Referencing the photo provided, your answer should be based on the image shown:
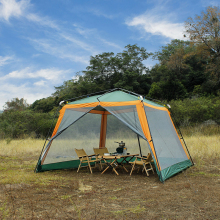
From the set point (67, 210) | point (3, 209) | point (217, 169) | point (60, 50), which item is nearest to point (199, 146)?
point (217, 169)

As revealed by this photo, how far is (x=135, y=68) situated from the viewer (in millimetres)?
32844

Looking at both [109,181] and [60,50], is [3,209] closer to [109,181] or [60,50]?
[109,181]

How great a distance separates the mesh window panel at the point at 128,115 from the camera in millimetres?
4836

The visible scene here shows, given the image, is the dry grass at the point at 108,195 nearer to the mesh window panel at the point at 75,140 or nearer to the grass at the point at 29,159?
the grass at the point at 29,159

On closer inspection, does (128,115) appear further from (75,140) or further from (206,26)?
(206,26)

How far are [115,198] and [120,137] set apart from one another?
3.66 m

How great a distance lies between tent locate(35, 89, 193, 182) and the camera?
484 centimetres

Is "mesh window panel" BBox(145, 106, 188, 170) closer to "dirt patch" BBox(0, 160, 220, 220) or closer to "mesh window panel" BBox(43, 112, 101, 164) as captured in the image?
"dirt patch" BBox(0, 160, 220, 220)

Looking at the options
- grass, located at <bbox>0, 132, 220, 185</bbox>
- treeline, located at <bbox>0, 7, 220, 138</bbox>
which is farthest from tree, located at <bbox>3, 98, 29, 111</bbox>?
grass, located at <bbox>0, 132, 220, 185</bbox>

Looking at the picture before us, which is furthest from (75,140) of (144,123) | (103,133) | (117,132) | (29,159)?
(144,123)

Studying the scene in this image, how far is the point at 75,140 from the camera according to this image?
6.60 metres

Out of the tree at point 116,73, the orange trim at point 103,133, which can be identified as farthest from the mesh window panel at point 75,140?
the tree at point 116,73

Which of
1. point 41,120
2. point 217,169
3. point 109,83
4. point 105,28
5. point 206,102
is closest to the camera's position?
point 217,169

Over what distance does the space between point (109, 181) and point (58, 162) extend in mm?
1872
